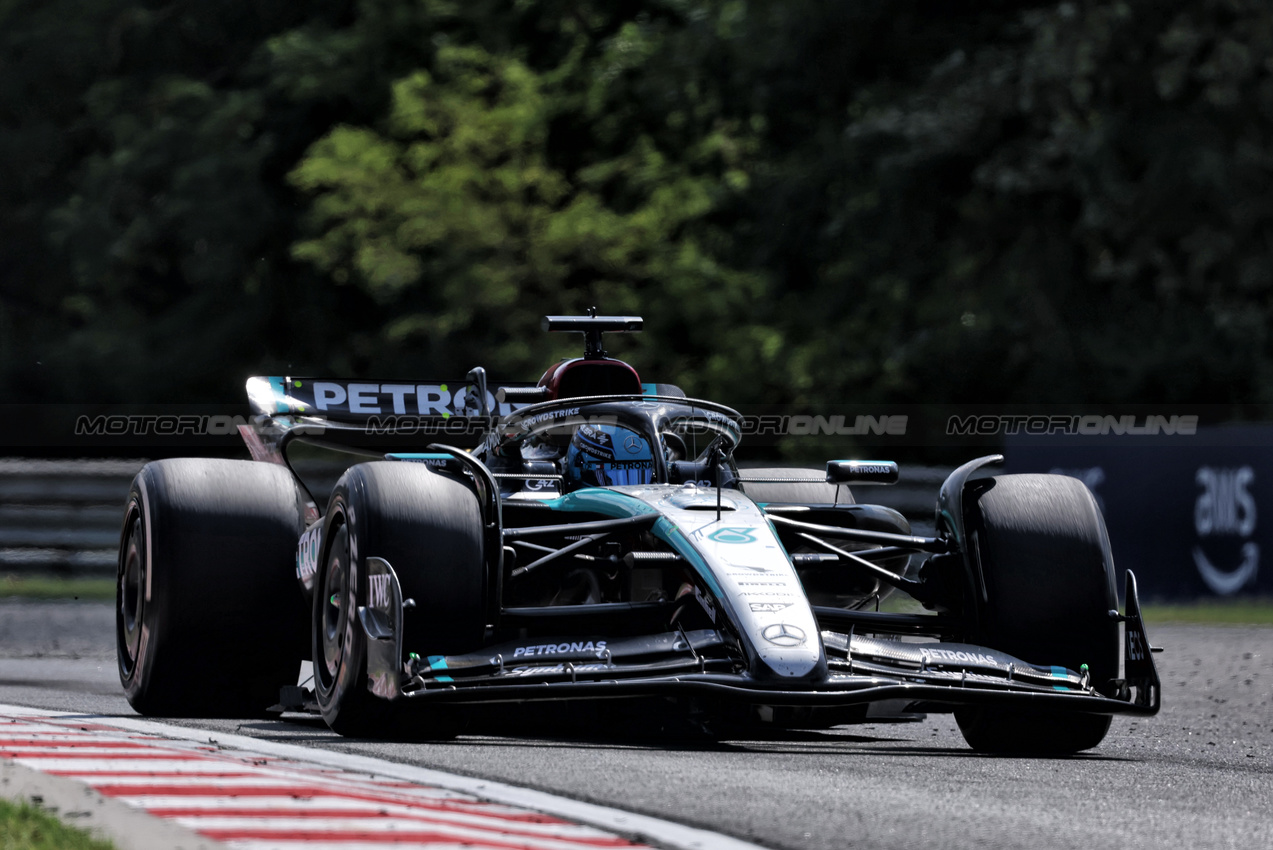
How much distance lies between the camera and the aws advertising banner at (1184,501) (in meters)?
15.5

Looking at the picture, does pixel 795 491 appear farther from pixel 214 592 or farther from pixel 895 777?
pixel 895 777

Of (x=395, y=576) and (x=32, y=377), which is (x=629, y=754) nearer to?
(x=395, y=576)

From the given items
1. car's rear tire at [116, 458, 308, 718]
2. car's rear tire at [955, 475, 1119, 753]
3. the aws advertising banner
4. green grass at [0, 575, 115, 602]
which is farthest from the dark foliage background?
car's rear tire at [116, 458, 308, 718]

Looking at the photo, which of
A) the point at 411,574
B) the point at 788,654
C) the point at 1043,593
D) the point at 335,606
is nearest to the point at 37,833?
the point at 411,574

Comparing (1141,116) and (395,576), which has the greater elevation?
(1141,116)

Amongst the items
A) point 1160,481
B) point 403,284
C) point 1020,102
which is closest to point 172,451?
point 403,284

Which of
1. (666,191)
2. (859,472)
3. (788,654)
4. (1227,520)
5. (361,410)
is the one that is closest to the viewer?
(788,654)

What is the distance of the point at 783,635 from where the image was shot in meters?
6.42

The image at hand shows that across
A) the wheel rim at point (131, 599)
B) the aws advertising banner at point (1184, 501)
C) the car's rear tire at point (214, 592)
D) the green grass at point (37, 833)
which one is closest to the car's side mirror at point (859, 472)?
the car's rear tire at point (214, 592)

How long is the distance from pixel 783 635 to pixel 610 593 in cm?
119

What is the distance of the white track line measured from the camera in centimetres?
433

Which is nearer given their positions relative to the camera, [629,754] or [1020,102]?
[629,754]

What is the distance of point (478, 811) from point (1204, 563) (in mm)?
11872

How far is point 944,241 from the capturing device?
858 inches
